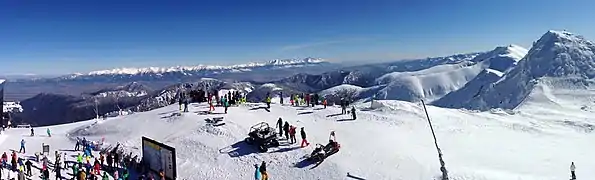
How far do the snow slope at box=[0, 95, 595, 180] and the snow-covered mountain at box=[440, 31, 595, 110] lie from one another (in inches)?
2685

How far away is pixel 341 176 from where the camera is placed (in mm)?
29781

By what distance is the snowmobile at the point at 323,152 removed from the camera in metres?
31.8

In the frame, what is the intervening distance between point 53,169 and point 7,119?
3170 centimetres

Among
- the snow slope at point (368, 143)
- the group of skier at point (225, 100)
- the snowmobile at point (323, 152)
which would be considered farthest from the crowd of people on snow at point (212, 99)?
the snowmobile at point (323, 152)

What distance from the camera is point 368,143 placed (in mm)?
36688

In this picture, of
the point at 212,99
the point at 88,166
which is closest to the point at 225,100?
the point at 212,99

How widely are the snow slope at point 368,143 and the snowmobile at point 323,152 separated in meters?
0.57

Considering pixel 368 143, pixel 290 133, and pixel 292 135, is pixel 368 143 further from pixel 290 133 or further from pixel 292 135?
pixel 290 133

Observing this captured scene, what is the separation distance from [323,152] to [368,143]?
574 cm

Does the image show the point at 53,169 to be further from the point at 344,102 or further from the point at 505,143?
the point at 505,143

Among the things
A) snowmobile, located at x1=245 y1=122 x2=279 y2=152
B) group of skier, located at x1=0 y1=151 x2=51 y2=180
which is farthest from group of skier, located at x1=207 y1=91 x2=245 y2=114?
group of skier, located at x1=0 y1=151 x2=51 y2=180

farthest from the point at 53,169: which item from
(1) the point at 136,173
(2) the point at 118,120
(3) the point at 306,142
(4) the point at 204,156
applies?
(3) the point at 306,142

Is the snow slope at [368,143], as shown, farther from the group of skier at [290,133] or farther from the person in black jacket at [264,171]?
the person in black jacket at [264,171]

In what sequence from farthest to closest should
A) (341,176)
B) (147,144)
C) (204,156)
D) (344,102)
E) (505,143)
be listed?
(344,102) < (505,143) < (204,156) < (147,144) < (341,176)
